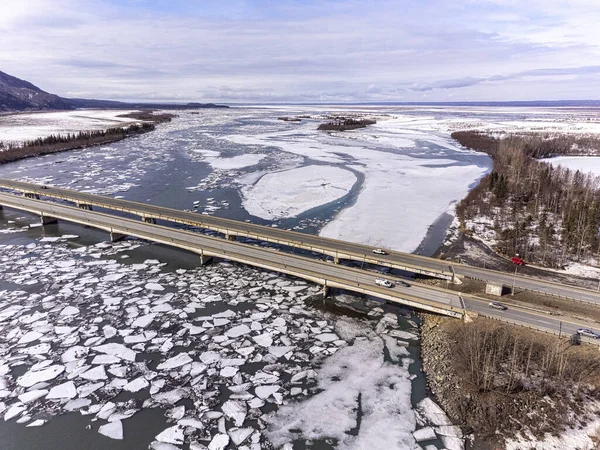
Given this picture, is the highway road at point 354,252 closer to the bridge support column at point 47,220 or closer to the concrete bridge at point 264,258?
the concrete bridge at point 264,258

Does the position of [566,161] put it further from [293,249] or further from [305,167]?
[293,249]

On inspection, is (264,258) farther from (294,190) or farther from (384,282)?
(294,190)

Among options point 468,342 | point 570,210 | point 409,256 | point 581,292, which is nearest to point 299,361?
point 468,342

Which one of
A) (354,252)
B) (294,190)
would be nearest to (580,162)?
(294,190)

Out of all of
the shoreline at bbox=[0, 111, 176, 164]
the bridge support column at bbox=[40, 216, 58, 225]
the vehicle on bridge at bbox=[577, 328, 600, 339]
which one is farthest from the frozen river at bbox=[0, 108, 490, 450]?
the shoreline at bbox=[0, 111, 176, 164]

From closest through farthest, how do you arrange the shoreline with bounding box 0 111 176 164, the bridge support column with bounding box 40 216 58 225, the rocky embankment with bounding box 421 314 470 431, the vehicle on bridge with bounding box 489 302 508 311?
1. the rocky embankment with bounding box 421 314 470 431
2. the vehicle on bridge with bounding box 489 302 508 311
3. the bridge support column with bounding box 40 216 58 225
4. the shoreline with bounding box 0 111 176 164

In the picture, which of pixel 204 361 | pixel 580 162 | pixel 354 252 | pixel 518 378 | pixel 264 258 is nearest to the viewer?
pixel 518 378

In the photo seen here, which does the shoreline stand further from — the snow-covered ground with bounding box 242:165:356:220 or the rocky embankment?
the rocky embankment
